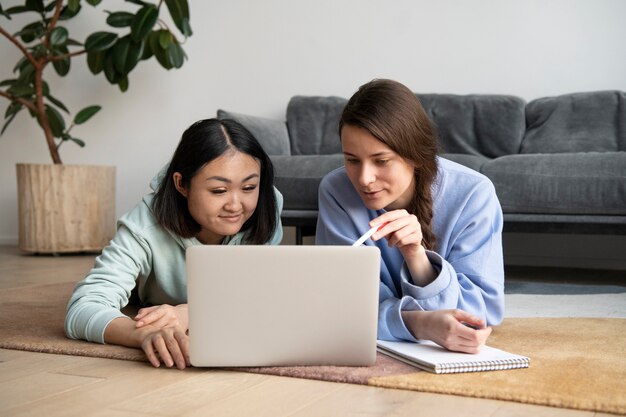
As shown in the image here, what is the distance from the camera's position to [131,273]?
5.77 ft

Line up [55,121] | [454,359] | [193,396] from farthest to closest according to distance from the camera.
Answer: [55,121], [454,359], [193,396]

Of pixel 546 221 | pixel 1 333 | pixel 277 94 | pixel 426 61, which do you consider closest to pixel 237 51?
pixel 277 94

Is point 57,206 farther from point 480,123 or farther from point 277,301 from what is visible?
point 277,301

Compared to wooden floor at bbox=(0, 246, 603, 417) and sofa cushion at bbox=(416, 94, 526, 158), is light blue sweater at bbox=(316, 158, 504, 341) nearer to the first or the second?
wooden floor at bbox=(0, 246, 603, 417)

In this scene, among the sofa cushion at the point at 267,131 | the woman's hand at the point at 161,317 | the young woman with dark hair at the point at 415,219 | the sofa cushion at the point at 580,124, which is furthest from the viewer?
the sofa cushion at the point at 267,131

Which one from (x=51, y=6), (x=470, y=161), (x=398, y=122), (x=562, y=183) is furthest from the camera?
(x=51, y=6)

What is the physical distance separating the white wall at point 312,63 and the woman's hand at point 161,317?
253 cm

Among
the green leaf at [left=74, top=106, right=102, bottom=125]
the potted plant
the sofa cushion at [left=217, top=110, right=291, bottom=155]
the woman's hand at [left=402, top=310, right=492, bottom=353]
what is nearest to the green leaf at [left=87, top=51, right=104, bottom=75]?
the potted plant

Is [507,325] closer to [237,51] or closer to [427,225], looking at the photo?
[427,225]

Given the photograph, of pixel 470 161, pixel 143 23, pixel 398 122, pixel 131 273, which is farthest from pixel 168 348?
pixel 143 23

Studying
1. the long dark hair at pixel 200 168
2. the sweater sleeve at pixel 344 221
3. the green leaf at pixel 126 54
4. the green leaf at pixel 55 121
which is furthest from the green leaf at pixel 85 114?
the sweater sleeve at pixel 344 221

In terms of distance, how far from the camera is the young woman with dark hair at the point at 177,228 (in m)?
1.60

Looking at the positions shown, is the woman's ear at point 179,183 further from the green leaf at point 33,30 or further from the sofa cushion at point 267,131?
Answer: the green leaf at point 33,30

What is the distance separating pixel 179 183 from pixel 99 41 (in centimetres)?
240
